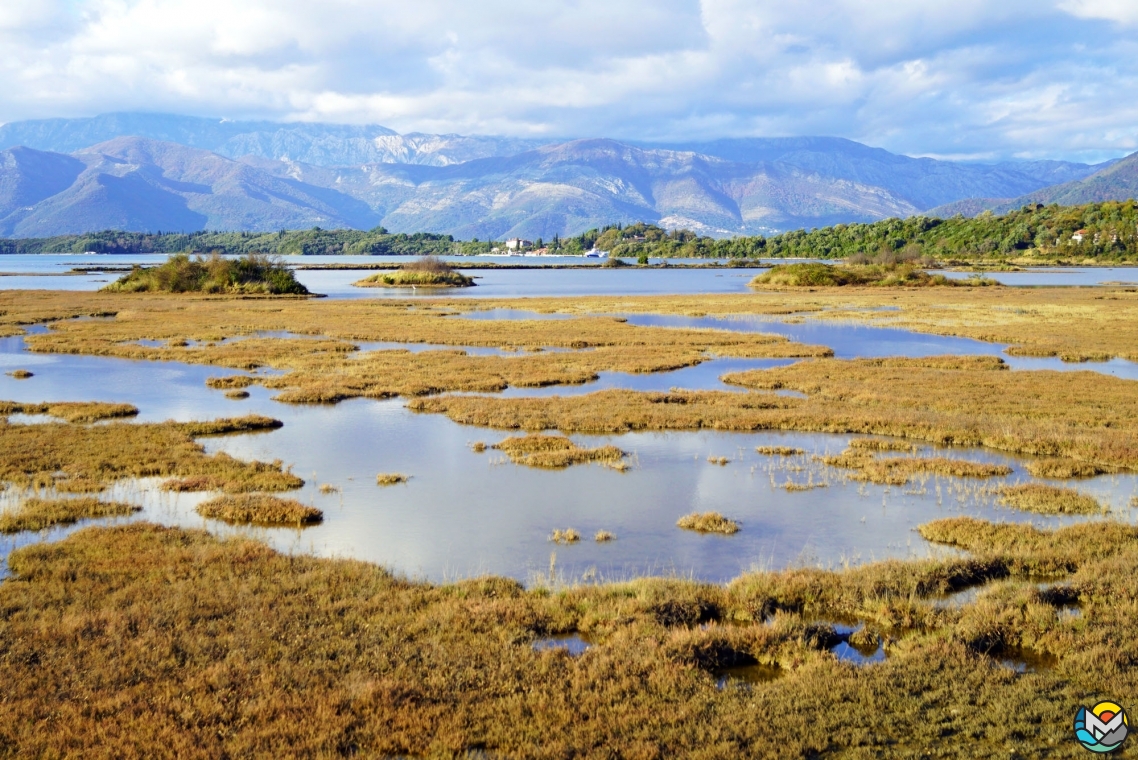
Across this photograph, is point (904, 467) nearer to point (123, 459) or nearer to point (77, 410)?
point (123, 459)

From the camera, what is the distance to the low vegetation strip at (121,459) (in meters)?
23.7

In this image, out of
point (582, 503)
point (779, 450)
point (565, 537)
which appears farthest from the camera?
point (779, 450)

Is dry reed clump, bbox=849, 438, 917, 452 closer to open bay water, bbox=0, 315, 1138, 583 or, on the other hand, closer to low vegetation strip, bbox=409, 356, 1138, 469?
open bay water, bbox=0, 315, 1138, 583

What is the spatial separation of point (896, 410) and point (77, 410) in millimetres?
31879

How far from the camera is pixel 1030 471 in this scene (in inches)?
1009

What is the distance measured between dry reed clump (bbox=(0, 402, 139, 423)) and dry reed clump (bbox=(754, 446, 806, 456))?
2413 centimetres

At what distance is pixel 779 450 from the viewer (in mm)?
28500

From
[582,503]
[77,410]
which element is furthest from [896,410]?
[77,410]

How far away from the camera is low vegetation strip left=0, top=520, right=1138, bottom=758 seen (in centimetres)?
1054

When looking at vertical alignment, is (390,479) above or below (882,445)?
below

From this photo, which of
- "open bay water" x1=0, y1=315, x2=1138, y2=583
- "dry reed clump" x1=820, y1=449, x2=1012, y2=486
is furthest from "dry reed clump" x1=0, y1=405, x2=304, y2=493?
"dry reed clump" x1=820, y1=449, x2=1012, y2=486

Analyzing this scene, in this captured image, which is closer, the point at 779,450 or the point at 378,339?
the point at 779,450

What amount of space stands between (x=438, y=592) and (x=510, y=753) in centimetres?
568

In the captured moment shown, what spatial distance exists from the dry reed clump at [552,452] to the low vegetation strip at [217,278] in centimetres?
10026
